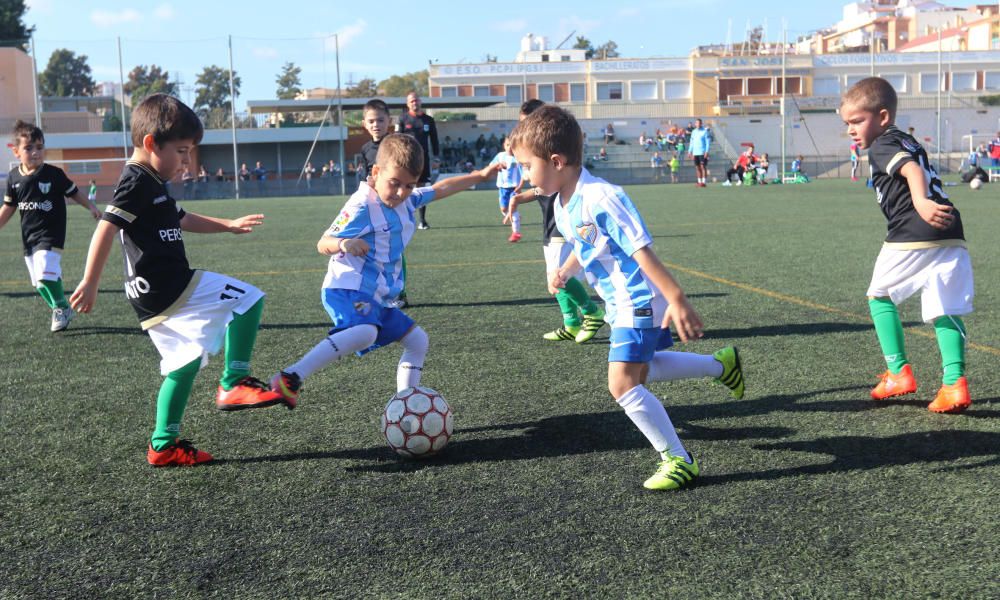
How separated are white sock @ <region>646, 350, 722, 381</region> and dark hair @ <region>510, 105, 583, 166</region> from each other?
0.97 metres

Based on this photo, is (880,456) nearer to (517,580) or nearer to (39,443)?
(517,580)

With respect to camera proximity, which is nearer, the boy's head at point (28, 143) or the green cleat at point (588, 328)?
the green cleat at point (588, 328)

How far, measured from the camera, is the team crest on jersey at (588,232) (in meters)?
3.34

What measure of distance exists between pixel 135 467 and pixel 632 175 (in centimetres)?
3702

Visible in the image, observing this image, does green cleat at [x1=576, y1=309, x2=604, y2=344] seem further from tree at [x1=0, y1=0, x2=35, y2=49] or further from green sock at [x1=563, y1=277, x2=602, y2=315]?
tree at [x1=0, y1=0, x2=35, y2=49]

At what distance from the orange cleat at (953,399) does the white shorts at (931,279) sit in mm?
358

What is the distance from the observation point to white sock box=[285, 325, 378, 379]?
4.00 metres

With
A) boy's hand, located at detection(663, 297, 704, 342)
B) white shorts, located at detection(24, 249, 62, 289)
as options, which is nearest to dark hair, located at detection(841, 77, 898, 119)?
boy's hand, located at detection(663, 297, 704, 342)

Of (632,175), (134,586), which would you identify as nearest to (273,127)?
(632,175)

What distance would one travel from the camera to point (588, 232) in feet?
11.0

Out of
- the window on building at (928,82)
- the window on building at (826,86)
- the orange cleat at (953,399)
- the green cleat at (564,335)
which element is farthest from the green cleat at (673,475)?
the window on building at (928,82)

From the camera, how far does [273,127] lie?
49.8m

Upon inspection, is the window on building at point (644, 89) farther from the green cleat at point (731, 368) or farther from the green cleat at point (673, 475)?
the green cleat at point (673, 475)

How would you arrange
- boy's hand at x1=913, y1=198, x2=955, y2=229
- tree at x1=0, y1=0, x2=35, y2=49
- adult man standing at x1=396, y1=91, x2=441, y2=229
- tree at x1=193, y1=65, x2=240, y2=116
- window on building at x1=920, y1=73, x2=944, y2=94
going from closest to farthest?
boy's hand at x1=913, y1=198, x2=955, y2=229 → adult man standing at x1=396, y1=91, x2=441, y2=229 → tree at x1=193, y1=65, x2=240, y2=116 → tree at x1=0, y1=0, x2=35, y2=49 → window on building at x1=920, y1=73, x2=944, y2=94
